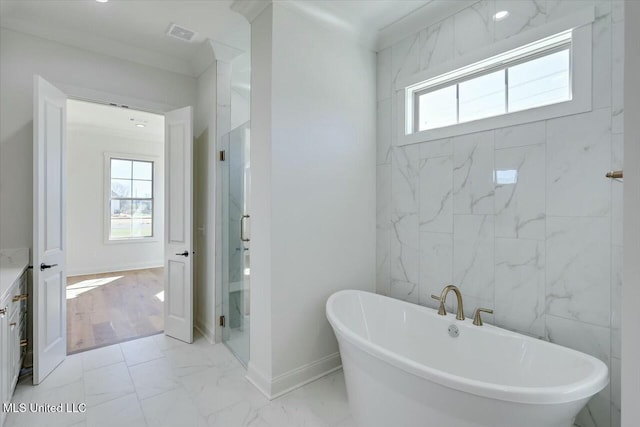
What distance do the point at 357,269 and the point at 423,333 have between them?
0.75 metres

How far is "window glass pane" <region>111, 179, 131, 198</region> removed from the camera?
20.1ft

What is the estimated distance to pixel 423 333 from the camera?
2.12 m

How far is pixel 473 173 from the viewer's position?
6.98 feet

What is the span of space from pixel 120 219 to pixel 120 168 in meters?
1.04

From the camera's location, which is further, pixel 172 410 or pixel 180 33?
pixel 180 33

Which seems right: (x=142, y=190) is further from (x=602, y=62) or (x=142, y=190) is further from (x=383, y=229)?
(x=602, y=62)

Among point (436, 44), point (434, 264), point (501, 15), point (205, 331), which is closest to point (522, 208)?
point (434, 264)

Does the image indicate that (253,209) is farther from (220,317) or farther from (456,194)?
(456,194)

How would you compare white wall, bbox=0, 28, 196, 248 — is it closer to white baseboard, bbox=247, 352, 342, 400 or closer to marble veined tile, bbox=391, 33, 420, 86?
white baseboard, bbox=247, 352, 342, 400

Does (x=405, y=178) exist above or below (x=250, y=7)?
below

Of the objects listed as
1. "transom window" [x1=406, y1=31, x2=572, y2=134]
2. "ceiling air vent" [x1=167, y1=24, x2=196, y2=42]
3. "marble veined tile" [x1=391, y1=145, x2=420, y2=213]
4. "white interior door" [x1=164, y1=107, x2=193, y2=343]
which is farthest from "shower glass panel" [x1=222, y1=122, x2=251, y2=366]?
"transom window" [x1=406, y1=31, x2=572, y2=134]

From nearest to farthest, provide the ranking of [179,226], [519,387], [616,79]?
1. [519,387]
2. [616,79]
3. [179,226]

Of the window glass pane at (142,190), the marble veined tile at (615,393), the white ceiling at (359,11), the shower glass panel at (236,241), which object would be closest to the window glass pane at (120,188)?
the window glass pane at (142,190)

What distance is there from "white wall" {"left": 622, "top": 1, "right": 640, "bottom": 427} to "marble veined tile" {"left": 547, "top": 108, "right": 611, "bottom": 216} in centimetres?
142
